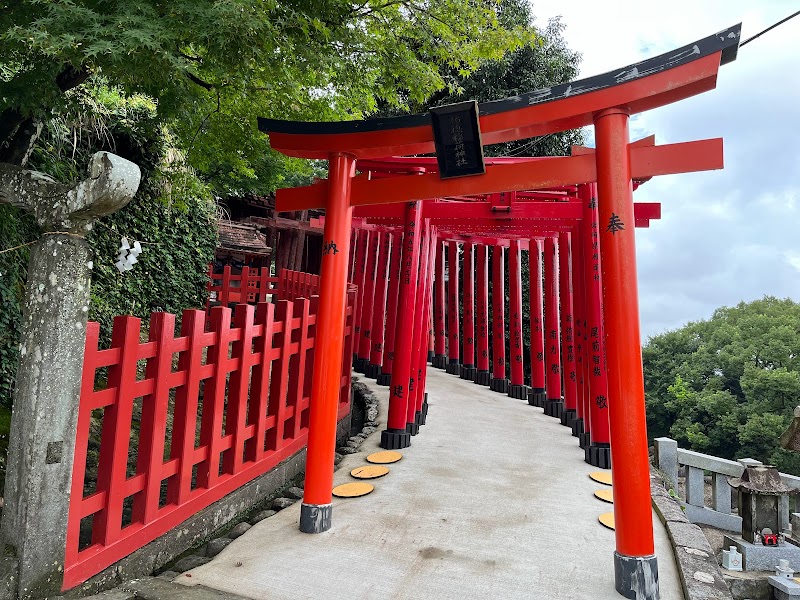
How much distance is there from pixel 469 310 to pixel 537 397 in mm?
2810

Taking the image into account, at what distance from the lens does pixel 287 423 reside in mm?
5574

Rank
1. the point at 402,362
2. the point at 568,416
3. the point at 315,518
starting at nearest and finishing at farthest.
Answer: the point at 315,518 → the point at 402,362 → the point at 568,416

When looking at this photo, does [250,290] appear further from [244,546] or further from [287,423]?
[244,546]

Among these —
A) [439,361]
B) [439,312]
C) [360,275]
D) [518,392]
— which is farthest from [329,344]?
[439,361]

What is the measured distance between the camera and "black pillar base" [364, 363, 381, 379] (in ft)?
35.0

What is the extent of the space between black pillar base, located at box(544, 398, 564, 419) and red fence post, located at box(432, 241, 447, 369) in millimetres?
4111

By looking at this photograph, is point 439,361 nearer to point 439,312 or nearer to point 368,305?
point 439,312

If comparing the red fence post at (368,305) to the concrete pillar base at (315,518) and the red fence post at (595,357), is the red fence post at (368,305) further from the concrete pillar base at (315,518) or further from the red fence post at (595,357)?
the concrete pillar base at (315,518)

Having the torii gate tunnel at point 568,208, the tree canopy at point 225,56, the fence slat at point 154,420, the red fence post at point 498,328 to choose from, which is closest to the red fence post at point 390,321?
the red fence post at point 498,328

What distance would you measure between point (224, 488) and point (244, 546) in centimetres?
70

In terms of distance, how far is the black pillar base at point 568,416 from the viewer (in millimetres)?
7992

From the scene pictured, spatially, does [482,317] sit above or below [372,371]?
above

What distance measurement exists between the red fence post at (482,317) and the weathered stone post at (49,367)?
9.12 meters

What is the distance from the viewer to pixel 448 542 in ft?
12.7
